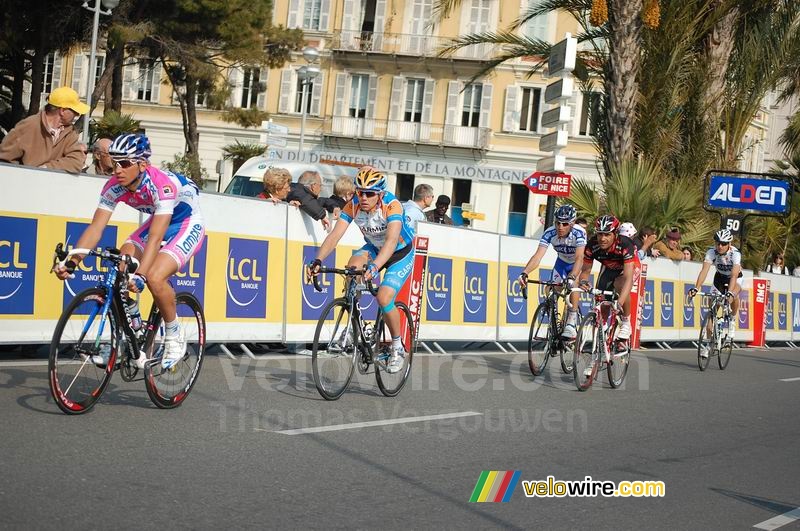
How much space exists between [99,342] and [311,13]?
170 feet

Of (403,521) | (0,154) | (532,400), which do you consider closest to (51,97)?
(0,154)

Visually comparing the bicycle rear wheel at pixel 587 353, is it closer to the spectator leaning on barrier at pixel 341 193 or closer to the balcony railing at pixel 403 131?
the spectator leaning on barrier at pixel 341 193

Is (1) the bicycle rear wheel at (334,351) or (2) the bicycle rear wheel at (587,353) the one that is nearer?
(1) the bicycle rear wheel at (334,351)

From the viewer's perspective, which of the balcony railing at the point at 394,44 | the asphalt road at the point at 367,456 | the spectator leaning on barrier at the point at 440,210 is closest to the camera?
the asphalt road at the point at 367,456

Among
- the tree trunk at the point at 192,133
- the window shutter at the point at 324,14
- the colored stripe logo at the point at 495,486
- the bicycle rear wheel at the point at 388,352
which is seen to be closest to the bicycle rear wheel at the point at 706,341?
the bicycle rear wheel at the point at 388,352

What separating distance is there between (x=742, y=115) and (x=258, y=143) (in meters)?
32.8

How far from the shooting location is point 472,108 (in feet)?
185

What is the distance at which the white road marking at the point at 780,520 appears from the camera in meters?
6.12

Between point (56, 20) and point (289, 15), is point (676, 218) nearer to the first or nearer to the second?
point (56, 20)

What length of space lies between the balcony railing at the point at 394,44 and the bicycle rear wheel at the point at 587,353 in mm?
45838

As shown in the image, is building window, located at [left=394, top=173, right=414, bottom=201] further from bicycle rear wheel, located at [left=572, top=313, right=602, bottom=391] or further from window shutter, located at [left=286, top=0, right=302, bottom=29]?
bicycle rear wheel, located at [left=572, top=313, right=602, bottom=391]

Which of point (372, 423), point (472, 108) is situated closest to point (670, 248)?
point (372, 423)

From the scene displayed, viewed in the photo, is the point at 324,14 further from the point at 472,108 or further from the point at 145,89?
the point at 145,89

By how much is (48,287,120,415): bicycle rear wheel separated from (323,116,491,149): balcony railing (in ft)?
161
